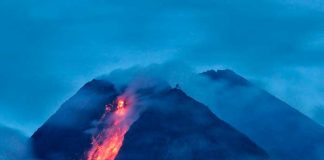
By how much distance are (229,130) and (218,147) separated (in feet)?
5.45

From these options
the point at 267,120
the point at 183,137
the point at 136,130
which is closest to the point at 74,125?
the point at 136,130

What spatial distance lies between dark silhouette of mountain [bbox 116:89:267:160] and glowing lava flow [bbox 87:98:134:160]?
1.00m

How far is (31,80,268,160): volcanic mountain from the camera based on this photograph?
38438 mm

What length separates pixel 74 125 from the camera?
140ft

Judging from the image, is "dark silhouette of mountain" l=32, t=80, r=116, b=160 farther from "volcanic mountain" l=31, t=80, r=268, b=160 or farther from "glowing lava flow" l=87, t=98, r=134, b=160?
"glowing lava flow" l=87, t=98, r=134, b=160

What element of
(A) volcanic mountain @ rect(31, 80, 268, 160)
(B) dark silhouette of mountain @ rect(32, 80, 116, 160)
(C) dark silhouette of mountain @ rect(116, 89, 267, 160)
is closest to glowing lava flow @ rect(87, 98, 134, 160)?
(A) volcanic mountain @ rect(31, 80, 268, 160)

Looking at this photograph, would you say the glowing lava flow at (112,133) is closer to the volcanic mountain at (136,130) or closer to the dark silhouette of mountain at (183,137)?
the volcanic mountain at (136,130)

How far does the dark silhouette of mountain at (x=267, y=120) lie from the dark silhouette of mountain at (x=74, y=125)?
6993 millimetres

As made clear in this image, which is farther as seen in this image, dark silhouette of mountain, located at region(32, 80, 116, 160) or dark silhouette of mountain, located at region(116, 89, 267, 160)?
dark silhouette of mountain, located at region(32, 80, 116, 160)

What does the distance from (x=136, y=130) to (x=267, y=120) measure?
9429 mm

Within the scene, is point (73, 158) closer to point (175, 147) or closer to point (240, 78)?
point (175, 147)

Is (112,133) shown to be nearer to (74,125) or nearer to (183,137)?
(74,125)

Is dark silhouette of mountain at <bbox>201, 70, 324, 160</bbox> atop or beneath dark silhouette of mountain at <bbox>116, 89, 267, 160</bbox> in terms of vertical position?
atop

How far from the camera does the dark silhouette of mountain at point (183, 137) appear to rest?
3806 centimetres
